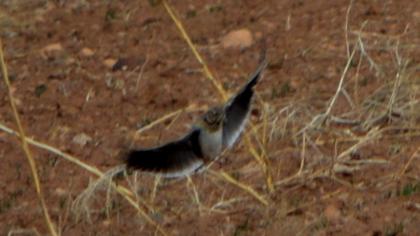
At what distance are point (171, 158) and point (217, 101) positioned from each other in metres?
1.92

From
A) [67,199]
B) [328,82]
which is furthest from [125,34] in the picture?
[67,199]

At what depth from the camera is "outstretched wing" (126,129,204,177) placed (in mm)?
5723

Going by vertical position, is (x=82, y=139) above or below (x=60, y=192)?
below

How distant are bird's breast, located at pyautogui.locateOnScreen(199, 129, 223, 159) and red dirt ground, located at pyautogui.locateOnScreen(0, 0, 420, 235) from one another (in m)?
0.55

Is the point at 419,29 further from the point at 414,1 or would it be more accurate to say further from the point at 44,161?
the point at 44,161

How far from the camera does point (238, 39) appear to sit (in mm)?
8641

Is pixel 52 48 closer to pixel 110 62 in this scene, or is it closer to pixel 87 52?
pixel 87 52

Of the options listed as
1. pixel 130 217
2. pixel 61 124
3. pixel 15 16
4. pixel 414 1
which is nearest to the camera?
pixel 130 217

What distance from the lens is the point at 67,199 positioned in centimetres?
685

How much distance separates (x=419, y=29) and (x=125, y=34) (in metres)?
1.76

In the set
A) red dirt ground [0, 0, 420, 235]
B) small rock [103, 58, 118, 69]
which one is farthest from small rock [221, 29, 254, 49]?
small rock [103, 58, 118, 69]

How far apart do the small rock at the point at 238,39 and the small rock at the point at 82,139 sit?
1325 millimetres

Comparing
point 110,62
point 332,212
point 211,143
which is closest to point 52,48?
point 110,62

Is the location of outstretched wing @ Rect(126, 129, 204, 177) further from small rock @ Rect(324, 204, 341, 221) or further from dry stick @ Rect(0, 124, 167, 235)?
small rock @ Rect(324, 204, 341, 221)
